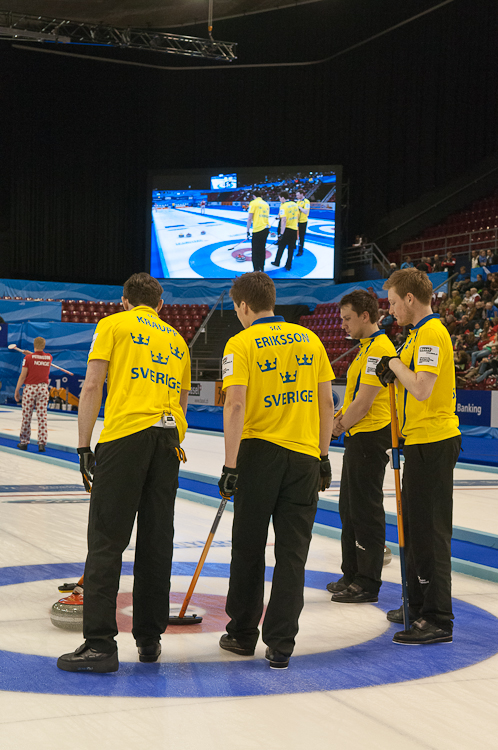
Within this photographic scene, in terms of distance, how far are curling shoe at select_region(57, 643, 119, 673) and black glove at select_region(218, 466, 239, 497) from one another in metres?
0.79

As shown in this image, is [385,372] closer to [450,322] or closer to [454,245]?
[450,322]

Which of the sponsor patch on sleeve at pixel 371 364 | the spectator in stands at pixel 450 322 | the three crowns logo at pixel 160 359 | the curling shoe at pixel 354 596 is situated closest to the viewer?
the three crowns logo at pixel 160 359

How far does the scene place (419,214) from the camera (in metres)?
25.0

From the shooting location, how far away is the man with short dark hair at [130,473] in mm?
3277

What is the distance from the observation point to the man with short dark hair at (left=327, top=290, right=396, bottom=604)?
459cm

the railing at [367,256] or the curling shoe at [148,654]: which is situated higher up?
the railing at [367,256]

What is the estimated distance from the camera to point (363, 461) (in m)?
4.67

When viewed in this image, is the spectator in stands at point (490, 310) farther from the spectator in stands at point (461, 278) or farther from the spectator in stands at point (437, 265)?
the spectator in stands at point (437, 265)

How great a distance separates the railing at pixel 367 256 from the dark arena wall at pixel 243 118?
1.30 meters

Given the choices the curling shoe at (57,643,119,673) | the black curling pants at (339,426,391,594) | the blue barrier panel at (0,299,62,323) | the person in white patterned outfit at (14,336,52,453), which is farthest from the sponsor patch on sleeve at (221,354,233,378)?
the blue barrier panel at (0,299,62,323)

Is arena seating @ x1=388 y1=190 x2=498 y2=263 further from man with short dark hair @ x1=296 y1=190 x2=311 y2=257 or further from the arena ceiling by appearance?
the arena ceiling

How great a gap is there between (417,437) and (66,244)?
26.1m

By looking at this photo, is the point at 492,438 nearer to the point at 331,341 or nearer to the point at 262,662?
the point at 331,341

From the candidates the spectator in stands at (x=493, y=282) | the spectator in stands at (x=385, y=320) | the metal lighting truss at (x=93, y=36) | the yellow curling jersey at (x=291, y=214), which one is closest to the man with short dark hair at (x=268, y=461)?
the spectator in stands at (x=493, y=282)
